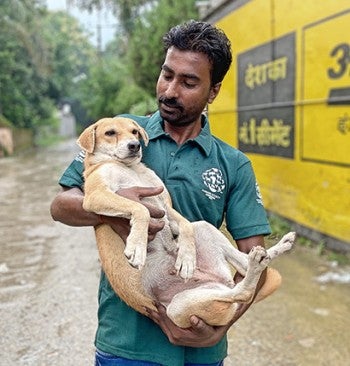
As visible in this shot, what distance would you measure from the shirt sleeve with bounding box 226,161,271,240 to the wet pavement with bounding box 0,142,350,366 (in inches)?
82.5

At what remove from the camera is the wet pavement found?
398cm

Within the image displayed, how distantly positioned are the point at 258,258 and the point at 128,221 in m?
0.49

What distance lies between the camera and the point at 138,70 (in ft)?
47.2

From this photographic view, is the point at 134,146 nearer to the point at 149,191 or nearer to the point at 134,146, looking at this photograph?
the point at 134,146

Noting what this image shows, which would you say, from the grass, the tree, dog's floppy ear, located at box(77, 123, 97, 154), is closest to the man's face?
dog's floppy ear, located at box(77, 123, 97, 154)

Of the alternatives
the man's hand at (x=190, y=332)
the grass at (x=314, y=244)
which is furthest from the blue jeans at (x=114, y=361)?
the grass at (x=314, y=244)

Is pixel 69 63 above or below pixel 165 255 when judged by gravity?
above

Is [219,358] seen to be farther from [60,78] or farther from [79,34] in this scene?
[79,34]

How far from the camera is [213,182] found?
2.00 meters

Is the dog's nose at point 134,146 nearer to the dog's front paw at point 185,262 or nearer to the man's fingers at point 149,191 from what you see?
the man's fingers at point 149,191

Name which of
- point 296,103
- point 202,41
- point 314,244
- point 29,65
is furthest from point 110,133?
point 29,65

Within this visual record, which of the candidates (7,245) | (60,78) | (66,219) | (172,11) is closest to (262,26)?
(7,245)

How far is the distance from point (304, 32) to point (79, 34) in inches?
2358

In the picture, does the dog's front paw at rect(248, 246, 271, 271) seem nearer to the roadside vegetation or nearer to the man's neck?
the man's neck
